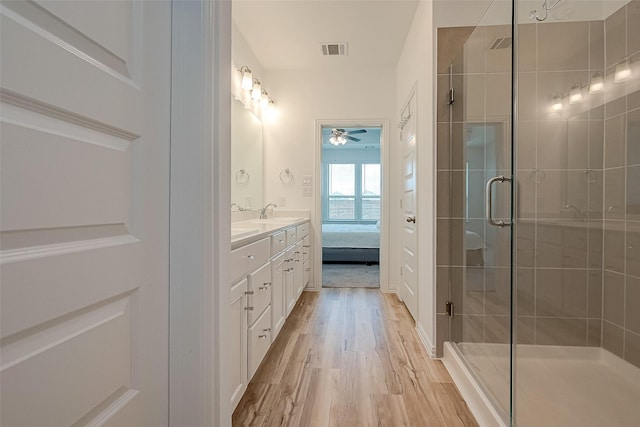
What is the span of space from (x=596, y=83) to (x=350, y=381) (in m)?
2.25

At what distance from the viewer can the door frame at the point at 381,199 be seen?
12.1 ft

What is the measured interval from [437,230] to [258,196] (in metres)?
2.15

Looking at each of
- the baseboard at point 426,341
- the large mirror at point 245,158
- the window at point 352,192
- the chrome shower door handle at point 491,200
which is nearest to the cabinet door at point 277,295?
the large mirror at point 245,158

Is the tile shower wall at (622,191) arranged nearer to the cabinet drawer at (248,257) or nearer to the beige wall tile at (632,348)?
the beige wall tile at (632,348)

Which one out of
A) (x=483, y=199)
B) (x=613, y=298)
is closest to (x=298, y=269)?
(x=483, y=199)

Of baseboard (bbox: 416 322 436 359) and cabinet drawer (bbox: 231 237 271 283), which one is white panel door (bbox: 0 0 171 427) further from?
baseboard (bbox: 416 322 436 359)

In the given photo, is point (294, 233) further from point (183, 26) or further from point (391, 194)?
point (183, 26)

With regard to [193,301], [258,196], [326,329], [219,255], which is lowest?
[326,329]

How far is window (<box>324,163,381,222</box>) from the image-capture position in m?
8.22

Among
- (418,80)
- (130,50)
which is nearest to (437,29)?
(418,80)

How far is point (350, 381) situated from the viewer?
1.78 metres

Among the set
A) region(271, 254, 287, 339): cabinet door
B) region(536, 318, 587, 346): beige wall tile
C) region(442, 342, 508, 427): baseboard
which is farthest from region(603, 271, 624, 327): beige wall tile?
region(271, 254, 287, 339): cabinet door

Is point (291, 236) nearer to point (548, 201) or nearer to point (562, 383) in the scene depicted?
point (548, 201)

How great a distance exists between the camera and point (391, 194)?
3.66m
